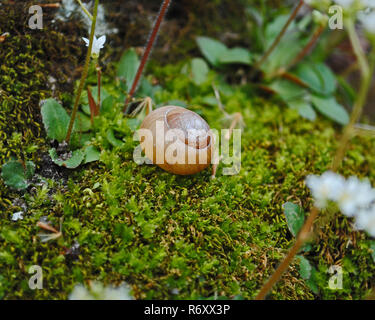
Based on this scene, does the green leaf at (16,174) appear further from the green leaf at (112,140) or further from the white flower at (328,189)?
the white flower at (328,189)

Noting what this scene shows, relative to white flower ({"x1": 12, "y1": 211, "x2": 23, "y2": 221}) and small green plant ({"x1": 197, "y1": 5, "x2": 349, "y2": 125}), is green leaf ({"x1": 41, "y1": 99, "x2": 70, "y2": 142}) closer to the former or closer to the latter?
white flower ({"x1": 12, "y1": 211, "x2": 23, "y2": 221})

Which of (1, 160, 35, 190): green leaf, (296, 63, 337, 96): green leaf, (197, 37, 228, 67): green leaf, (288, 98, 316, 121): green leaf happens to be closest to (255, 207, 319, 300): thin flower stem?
(1, 160, 35, 190): green leaf

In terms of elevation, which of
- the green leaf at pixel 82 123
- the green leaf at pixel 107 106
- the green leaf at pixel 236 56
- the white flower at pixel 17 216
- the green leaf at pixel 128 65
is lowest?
the white flower at pixel 17 216

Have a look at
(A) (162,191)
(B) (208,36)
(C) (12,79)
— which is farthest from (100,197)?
(B) (208,36)

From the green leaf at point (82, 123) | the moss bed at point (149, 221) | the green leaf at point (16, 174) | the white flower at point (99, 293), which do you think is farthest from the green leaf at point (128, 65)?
the white flower at point (99, 293)

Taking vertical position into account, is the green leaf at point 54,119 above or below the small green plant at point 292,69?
below

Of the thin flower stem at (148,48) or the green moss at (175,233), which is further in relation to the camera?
the thin flower stem at (148,48)

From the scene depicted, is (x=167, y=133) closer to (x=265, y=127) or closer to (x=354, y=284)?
(x=265, y=127)

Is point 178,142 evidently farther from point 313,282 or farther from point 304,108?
point 304,108
